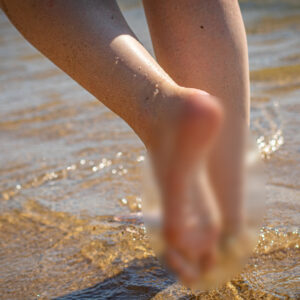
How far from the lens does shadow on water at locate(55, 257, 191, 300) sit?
1268mm

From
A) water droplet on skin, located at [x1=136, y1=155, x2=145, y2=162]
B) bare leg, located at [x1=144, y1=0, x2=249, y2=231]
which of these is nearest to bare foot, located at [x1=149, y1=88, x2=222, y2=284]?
bare leg, located at [x1=144, y1=0, x2=249, y2=231]

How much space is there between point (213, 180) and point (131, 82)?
1.20ft

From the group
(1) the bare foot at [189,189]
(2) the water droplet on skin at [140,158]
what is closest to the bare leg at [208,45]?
(1) the bare foot at [189,189]

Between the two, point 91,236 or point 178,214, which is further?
point 91,236

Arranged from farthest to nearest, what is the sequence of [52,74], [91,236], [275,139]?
[52,74] < [275,139] < [91,236]

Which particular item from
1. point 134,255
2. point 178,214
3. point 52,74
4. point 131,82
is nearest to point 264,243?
point 134,255

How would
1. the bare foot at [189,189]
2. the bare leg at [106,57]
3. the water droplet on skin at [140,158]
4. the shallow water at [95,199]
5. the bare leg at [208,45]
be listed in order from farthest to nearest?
the water droplet on skin at [140,158] < the shallow water at [95,199] < the bare leg at [208,45] < the bare leg at [106,57] < the bare foot at [189,189]

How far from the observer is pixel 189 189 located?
75 centimetres

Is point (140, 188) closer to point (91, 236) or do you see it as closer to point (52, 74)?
point (91, 236)

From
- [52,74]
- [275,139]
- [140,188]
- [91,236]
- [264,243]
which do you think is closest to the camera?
[264,243]

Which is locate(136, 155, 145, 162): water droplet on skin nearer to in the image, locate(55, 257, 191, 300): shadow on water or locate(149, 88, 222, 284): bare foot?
locate(55, 257, 191, 300): shadow on water

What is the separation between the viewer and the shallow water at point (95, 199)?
51.6 inches

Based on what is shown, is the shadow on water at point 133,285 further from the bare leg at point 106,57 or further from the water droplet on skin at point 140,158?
the water droplet on skin at point 140,158

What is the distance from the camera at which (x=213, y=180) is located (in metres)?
0.78
